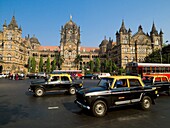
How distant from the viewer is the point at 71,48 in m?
75.9

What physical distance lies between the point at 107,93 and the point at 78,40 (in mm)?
75361

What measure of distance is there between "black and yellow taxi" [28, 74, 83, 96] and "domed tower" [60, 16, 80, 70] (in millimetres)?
62480

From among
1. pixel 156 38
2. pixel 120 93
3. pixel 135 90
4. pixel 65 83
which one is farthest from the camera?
pixel 156 38

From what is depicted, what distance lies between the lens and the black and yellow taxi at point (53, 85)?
11.6m

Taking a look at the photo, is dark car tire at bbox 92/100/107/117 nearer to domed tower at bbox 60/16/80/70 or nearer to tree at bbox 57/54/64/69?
tree at bbox 57/54/64/69

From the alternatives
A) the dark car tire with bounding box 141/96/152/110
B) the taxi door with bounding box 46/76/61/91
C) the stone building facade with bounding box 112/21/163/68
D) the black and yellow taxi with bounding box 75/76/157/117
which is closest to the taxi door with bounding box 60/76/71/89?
the taxi door with bounding box 46/76/61/91

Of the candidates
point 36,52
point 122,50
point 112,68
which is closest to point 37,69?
point 36,52

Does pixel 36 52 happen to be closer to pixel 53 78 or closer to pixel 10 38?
pixel 10 38

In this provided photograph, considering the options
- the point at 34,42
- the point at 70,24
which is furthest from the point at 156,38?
the point at 34,42

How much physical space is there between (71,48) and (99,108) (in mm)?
70819

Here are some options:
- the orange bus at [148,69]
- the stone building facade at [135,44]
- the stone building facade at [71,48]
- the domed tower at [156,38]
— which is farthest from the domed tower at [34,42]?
the orange bus at [148,69]

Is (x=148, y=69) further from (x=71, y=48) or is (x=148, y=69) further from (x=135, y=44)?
(x=71, y=48)

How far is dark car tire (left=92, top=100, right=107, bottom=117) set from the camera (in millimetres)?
6174

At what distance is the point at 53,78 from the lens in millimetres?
12047
